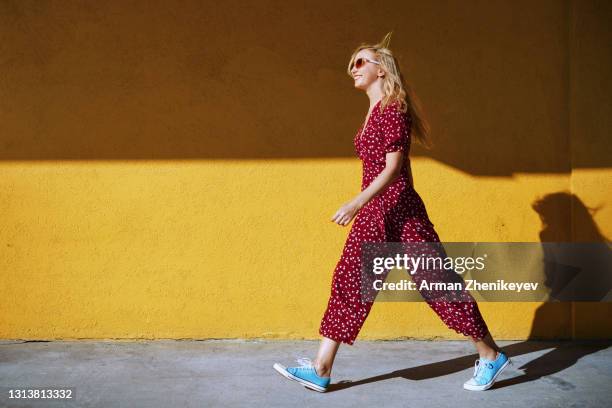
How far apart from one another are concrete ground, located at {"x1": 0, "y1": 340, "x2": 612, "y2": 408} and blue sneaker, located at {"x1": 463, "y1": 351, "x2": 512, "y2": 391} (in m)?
0.04

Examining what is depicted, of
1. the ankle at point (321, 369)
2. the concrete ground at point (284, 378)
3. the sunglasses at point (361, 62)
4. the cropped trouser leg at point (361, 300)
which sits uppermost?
the sunglasses at point (361, 62)

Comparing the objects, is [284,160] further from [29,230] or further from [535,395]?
[535,395]

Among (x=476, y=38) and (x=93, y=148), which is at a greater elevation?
(x=476, y=38)

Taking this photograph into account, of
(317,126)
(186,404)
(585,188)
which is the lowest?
(186,404)

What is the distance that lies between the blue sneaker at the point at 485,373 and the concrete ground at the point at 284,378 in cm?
4

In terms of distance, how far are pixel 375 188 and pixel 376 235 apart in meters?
0.28

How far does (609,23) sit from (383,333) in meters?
2.28

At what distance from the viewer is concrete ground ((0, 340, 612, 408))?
3496 millimetres

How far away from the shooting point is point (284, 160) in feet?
14.6

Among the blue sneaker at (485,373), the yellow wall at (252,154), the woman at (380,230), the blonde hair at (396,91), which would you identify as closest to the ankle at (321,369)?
the woman at (380,230)

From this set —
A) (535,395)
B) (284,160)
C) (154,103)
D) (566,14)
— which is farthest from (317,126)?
(535,395)

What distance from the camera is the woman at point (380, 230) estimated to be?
3562 mm

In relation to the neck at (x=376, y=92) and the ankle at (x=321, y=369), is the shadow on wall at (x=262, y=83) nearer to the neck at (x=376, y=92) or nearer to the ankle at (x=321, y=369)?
the neck at (x=376, y=92)

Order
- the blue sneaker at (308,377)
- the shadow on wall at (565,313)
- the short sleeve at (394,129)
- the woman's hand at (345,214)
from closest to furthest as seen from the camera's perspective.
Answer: the woman's hand at (345,214), the short sleeve at (394,129), the blue sneaker at (308,377), the shadow on wall at (565,313)
